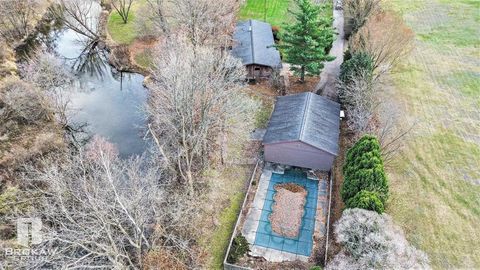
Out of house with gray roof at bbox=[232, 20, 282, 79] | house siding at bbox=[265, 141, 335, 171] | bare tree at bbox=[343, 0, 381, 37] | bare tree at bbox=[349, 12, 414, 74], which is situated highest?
bare tree at bbox=[343, 0, 381, 37]

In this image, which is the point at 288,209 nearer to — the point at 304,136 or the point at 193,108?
the point at 304,136

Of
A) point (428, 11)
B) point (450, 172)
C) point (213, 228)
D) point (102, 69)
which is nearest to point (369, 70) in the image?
point (450, 172)

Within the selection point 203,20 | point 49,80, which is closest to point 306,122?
point 203,20

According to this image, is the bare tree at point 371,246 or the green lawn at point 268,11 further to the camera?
the green lawn at point 268,11

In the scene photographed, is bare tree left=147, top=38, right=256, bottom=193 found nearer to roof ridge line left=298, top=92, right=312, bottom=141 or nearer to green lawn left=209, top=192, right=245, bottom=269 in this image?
green lawn left=209, top=192, right=245, bottom=269

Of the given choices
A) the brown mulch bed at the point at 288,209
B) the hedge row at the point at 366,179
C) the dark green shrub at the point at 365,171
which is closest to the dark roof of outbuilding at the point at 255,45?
the brown mulch bed at the point at 288,209

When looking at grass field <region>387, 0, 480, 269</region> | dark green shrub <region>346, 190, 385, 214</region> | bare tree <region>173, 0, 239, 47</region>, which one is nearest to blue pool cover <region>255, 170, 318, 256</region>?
dark green shrub <region>346, 190, 385, 214</region>

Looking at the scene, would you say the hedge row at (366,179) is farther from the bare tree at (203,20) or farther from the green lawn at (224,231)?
the bare tree at (203,20)
